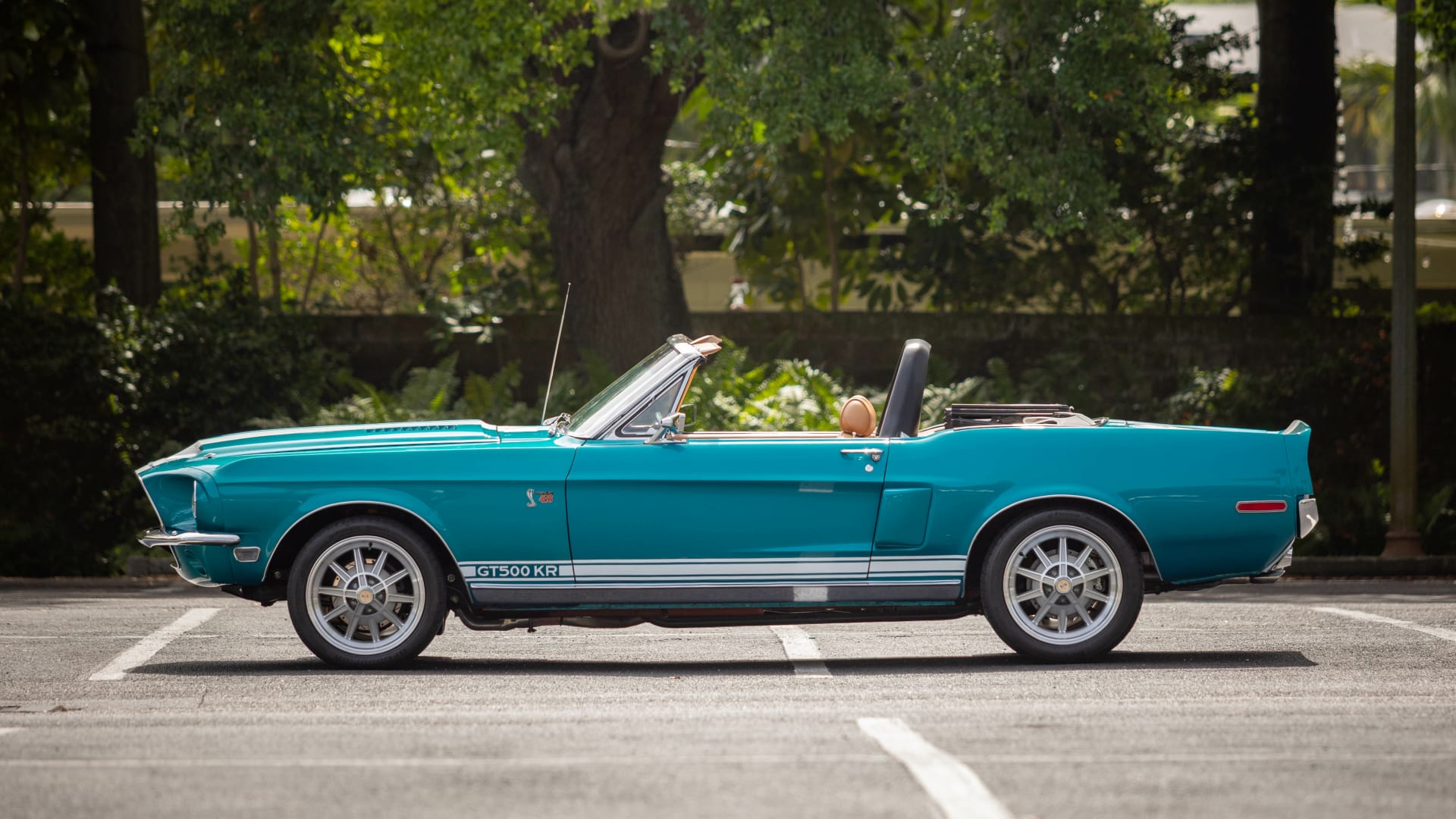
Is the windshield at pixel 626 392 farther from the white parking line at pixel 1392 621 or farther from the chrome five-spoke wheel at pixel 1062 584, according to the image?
the white parking line at pixel 1392 621

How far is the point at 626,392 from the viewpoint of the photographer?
8117 mm

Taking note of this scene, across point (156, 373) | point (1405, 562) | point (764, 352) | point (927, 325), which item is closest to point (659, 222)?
point (764, 352)

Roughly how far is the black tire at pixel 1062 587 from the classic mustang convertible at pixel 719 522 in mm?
11

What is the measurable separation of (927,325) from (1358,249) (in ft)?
16.3

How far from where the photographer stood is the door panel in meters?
7.85

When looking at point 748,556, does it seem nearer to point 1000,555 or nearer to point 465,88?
point 1000,555

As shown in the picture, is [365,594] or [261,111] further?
[261,111]

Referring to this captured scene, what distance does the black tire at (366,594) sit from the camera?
309 inches

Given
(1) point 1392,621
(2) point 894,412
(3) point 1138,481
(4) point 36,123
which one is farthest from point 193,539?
(4) point 36,123

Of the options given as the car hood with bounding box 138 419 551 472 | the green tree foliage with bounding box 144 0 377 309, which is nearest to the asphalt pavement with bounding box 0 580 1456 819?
the car hood with bounding box 138 419 551 472

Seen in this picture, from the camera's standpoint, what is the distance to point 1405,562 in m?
14.7

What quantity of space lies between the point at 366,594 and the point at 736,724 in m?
2.17

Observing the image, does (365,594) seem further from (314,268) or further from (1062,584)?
(314,268)

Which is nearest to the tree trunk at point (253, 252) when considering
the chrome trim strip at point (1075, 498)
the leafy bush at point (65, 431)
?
the leafy bush at point (65, 431)
